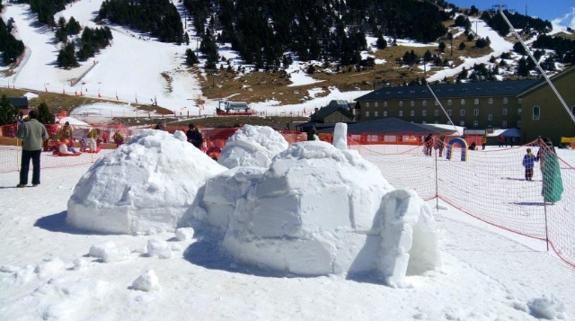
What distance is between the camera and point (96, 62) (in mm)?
71188

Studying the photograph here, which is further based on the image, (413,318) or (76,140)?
(76,140)

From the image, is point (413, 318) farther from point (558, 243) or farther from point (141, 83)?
point (141, 83)

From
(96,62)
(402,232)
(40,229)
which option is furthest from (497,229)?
(96,62)

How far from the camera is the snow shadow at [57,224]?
747cm

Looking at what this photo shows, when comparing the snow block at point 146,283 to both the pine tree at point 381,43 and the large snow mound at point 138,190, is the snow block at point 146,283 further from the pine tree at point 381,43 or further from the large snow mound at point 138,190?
the pine tree at point 381,43

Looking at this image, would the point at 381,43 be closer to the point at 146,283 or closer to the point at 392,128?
the point at 392,128

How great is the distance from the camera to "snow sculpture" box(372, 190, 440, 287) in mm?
5648

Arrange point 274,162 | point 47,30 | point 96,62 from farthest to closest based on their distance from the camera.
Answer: point 47,30 < point 96,62 < point 274,162

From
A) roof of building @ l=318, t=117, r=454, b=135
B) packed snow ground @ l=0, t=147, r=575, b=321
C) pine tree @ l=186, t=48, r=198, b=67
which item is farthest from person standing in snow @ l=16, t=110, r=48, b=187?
pine tree @ l=186, t=48, r=198, b=67

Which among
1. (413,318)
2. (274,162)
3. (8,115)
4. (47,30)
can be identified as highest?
(47,30)

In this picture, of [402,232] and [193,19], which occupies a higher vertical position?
[193,19]

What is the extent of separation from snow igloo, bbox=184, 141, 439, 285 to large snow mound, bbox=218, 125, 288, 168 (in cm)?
422

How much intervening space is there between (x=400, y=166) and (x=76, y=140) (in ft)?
46.2

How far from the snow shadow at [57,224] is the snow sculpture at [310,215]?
257 cm
